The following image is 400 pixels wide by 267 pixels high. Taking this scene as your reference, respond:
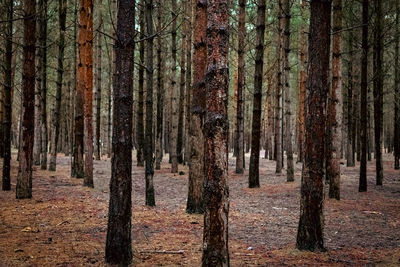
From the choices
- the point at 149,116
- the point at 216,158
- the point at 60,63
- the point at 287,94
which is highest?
the point at 60,63

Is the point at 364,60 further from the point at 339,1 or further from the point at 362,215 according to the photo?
the point at 362,215

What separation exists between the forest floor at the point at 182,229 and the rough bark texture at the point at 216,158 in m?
1.12

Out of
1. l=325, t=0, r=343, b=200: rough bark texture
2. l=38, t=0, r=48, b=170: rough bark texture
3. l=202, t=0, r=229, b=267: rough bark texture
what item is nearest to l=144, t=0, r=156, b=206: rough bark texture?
l=202, t=0, r=229, b=267: rough bark texture

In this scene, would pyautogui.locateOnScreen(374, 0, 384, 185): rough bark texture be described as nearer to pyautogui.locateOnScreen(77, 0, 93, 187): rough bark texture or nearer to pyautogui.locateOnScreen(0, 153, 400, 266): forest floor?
pyautogui.locateOnScreen(0, 153, 400, 266): forest floor

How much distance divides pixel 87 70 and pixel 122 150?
7.51 m

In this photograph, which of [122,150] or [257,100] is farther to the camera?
[257,100]

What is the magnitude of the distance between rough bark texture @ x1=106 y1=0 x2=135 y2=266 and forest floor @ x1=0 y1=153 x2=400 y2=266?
0.34m

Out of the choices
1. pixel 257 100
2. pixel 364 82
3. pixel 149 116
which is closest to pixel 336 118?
pixel 364 82

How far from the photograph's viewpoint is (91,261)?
14.6 feet

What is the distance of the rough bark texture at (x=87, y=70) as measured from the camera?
1074cm

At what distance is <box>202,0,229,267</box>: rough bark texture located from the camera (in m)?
3.66

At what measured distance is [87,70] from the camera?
11055 mm

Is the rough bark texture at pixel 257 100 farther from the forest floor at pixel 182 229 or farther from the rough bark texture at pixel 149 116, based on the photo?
the rough bark texture at pixel 149 116

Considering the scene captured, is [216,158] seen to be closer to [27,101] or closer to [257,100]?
[27,101]
